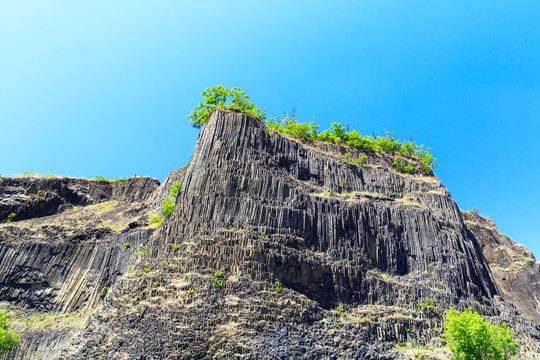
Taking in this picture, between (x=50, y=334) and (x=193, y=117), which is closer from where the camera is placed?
(x=50, y=334)

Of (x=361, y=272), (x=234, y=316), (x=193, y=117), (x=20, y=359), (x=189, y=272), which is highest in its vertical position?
(x=193, y=117)

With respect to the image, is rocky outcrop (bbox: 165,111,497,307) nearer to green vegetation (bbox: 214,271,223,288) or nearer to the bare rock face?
green vegetation (bbox: 214,271,223,288)

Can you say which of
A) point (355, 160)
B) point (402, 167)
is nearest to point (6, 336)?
point (355, 160)

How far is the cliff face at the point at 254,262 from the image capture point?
1000 inches

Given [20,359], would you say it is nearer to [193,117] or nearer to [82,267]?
[82,267]

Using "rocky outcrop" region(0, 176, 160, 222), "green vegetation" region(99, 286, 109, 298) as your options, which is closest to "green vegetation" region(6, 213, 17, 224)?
"rocky outcrop" region(0, 176, 160, 222)

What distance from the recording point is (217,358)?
2350 cm

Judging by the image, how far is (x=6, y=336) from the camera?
2942 cm

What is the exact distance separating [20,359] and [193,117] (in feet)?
99.6

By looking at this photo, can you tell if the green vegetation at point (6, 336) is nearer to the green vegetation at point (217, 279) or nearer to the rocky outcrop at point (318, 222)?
the rocky outcrop at point (318, 222)

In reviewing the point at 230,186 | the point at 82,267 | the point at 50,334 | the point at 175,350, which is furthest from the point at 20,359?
the point at 230,186

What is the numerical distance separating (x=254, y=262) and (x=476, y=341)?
15.2m

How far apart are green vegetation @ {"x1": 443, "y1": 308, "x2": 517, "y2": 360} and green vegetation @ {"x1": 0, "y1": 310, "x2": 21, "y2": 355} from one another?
31.4m

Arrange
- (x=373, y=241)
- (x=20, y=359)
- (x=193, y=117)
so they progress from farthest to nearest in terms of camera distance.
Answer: (x=193, y=117)
(x=373, y=241)
(x=20, y=359)
